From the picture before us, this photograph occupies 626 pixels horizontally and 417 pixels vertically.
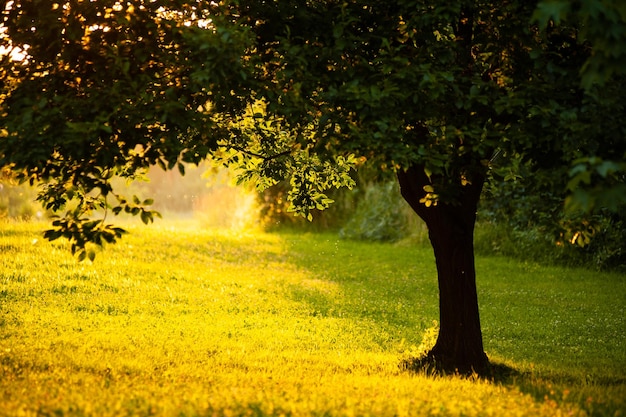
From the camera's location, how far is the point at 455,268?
1140 centimetres

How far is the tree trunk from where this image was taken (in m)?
11.3

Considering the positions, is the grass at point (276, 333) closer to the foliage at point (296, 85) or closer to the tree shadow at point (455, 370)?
the tree shadow at point (455, 370)

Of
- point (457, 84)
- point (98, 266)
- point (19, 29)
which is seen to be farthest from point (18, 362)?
point (98, 266)

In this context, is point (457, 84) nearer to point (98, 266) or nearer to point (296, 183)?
point (296, 183)

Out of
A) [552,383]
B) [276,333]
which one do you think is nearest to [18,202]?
[276,333]

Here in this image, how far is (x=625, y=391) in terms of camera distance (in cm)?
1027

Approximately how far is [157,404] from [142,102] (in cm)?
323

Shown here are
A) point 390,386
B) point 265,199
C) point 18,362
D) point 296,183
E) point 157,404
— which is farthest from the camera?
point 265,199

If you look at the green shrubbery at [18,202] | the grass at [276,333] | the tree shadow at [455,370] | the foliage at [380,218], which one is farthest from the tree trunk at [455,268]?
the green shrubbery at [18,202]

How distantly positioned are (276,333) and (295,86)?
26.4 feet

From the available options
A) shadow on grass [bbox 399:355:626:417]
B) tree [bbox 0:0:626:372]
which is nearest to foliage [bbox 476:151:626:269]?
shadow on grass [bbox 399:355:626:417]

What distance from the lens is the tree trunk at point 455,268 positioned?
11.3 m

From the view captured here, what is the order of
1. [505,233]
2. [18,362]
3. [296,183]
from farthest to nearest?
[505,233] → [296,183] → [18,362]

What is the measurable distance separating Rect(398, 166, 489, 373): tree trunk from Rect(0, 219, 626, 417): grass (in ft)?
2.61
